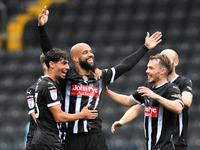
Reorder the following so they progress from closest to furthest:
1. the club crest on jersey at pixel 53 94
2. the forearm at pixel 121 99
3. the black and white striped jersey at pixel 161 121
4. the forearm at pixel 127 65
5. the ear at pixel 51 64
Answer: the club crest on jersey at pixel 53 94 → the ear at pixel 51 64 → the black and white striped jersey at pixel 161 121 → the forearm at pixel 127 65 → the forearm at pixel 121 99

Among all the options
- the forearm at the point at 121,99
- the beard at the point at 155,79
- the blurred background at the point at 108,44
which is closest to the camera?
the beard at the point at 155,79

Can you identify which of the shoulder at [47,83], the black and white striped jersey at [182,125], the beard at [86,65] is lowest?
the black and white striped jersey at [182,125]

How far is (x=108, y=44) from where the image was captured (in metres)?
10.1

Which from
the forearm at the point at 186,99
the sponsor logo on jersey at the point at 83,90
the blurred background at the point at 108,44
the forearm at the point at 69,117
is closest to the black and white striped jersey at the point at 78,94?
the sponsor logo on jersey at the point at 83,90

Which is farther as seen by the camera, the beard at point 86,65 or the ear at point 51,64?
the beard at point 86,65

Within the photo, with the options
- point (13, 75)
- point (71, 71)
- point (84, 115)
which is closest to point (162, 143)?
point (84, 115)

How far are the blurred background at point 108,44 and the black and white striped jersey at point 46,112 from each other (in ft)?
14.3

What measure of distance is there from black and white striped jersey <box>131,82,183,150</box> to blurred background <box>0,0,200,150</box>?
390 centimetres

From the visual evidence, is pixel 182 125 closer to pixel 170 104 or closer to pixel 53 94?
pixel 170 104

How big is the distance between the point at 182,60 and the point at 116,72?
5310mm

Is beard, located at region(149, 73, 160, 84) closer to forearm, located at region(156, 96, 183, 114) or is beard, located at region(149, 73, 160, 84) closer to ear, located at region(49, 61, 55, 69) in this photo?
forearm, located at region(156, 96, 183, 114)

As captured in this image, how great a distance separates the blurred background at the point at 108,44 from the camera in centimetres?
858

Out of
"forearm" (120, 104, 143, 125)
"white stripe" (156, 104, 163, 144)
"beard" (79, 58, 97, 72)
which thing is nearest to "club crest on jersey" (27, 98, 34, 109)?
"beard" (79, 58, 97, 72)

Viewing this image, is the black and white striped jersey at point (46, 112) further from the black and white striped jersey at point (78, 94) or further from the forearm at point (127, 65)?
the forearm at point (127, 65)
